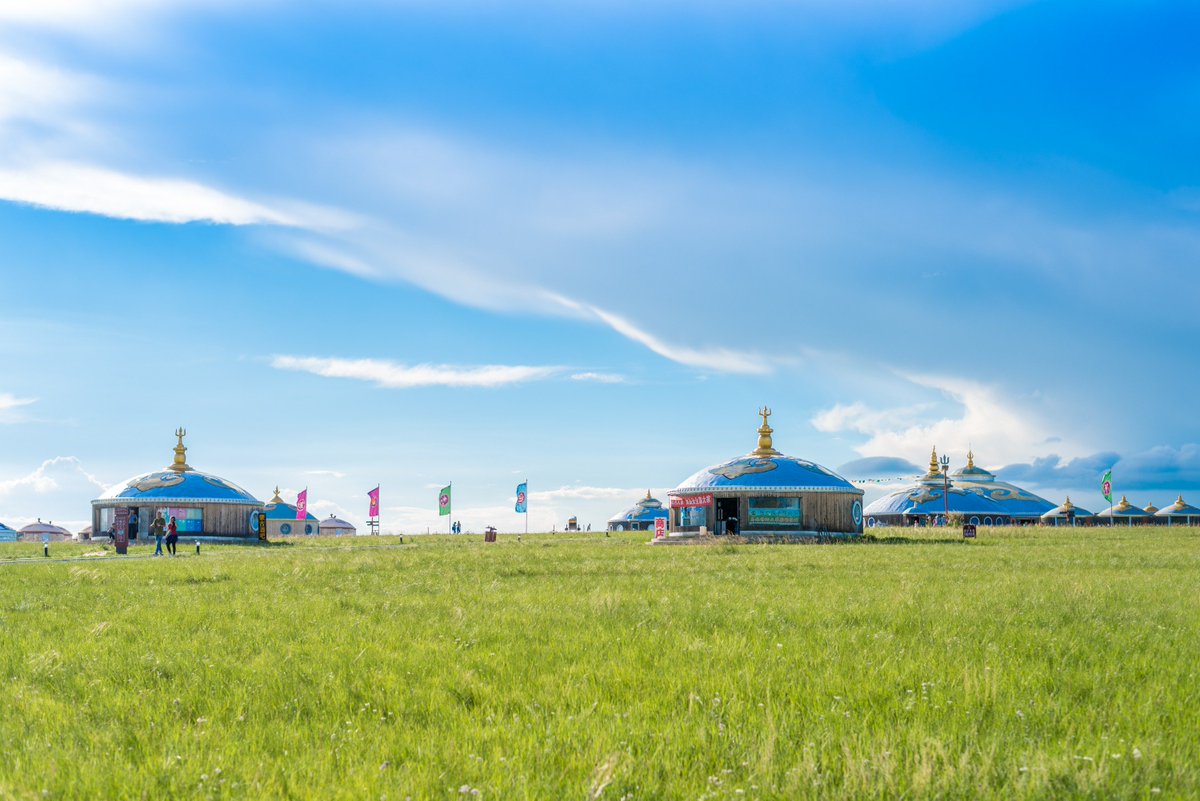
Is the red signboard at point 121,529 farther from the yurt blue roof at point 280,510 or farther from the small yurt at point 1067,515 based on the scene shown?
the small yurt at point 1067,515

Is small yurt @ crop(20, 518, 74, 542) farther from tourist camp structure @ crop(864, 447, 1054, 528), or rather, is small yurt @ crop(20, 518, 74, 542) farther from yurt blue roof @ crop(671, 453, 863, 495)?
tourist camp structure @ crop(864, 447, 1054, 528)

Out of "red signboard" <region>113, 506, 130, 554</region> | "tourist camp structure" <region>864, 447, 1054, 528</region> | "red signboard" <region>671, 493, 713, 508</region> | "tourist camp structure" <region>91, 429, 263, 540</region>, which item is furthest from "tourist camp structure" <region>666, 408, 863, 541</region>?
"tourist camp structure" <region>864, 447, 1054, 528</region>

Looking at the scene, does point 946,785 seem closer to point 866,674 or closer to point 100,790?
point 866,674

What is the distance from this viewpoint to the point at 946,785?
5.73 meters

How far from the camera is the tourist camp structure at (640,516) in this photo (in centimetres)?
12156

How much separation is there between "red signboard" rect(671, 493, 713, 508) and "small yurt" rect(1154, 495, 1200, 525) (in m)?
96.3

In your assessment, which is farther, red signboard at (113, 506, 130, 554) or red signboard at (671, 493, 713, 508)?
red signboard at (671, 493, 713, 508)

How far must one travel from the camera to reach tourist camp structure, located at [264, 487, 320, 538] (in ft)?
382

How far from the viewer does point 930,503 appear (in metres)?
97.5

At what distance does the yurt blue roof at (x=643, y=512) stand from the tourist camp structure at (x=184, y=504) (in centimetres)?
6109

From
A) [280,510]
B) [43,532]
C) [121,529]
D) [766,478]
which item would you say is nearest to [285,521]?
[280,510]

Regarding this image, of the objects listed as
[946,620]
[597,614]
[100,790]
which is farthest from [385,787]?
[946,620]

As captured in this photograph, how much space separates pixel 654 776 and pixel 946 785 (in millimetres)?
1849

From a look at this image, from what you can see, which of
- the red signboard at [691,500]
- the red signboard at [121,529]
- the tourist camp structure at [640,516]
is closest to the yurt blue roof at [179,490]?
the red signboard at [121,529]
